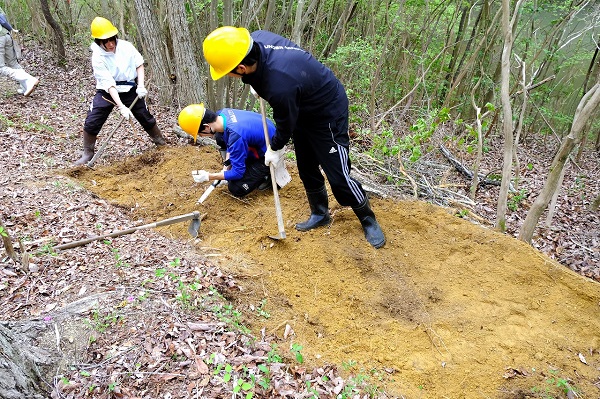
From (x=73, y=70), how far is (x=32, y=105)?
2.71m

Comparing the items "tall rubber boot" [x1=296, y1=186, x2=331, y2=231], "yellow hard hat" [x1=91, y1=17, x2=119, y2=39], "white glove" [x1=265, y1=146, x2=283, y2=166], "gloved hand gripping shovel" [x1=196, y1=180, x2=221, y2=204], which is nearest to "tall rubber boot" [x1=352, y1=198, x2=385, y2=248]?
"tall rubber boot" [x1=296, y1=186, x2=331, y2=231]

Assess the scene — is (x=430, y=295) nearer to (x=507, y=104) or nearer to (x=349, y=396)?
(x=349, y=396)

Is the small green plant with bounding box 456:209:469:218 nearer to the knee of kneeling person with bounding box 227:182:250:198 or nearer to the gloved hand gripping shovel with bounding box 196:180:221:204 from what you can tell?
the knee of kneeling person with bounding box 227:182:250:198

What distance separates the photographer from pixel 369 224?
395 centimetres

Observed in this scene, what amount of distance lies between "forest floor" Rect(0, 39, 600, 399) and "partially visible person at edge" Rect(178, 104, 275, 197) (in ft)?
0.99

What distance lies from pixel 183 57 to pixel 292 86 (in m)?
4.32

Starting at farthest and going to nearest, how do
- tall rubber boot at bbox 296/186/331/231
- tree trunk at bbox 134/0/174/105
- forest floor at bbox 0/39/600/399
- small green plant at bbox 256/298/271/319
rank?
tree trunk at bbox 134/0/174/105
tall rubber boot at bbox 296/186/331/231
small green plant at bbox 256/298/271/319
forest floor at bbox 0/39/600/399

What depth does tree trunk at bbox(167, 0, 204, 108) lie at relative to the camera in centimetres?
633

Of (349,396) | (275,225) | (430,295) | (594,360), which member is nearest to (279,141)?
(275,225)

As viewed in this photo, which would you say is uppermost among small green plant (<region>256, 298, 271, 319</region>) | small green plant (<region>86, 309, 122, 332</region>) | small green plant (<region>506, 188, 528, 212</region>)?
small green plant (<region>86, 309, 122, 332</region>)

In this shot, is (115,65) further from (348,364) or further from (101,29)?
(348,364)

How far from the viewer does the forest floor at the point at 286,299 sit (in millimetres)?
2295

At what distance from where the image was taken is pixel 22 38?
37.0 feet

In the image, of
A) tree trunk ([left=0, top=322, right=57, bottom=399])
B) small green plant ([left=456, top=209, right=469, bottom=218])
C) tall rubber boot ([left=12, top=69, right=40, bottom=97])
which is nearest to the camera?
tree trunk ([left=0, top=322, right=57, bottom=399])
